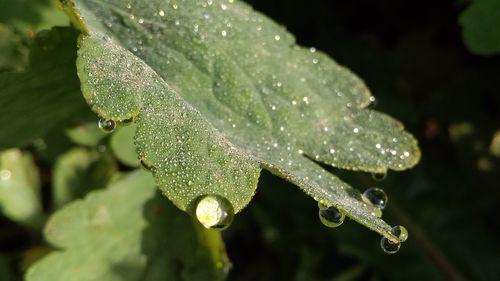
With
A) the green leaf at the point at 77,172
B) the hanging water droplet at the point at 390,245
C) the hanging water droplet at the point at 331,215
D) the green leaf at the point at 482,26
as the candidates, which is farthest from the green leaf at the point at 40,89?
the green leaf at the point at 482,26

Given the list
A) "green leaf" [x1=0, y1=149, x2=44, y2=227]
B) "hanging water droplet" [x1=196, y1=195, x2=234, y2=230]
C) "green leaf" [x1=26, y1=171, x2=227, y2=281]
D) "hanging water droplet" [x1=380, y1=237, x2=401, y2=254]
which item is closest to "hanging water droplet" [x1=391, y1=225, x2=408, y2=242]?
"hanging water droplet" [x1=380, y1=237, x2=401, y2=254]

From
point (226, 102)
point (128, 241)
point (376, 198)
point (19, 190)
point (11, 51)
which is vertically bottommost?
point (19, 190)

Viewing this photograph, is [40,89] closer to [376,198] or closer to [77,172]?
[77,172]

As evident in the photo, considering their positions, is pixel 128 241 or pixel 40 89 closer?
pixel 40 89

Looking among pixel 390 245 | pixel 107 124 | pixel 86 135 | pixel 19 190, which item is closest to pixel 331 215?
pixel 390 245

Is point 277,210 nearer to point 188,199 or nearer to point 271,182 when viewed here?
point 271,182

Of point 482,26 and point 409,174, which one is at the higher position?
point 482,26

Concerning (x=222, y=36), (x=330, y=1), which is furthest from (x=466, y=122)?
(x=222, y=36)

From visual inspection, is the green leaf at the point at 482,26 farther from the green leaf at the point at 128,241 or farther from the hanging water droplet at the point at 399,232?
the green leaf at the point at 128,241
